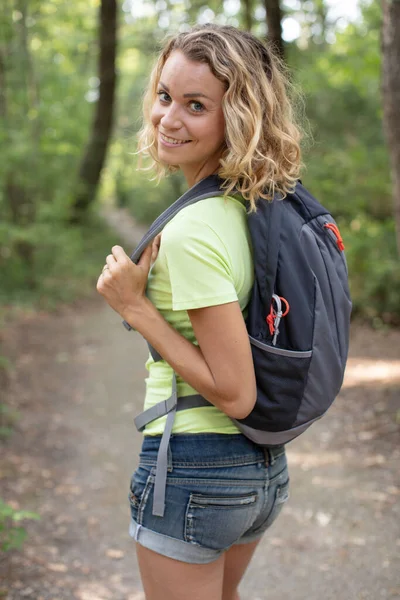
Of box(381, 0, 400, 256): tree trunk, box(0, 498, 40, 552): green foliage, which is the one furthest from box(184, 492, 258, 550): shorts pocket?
box(381, 0, 400, 256): tree trunk

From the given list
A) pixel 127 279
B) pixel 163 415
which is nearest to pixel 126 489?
pixel 163 415

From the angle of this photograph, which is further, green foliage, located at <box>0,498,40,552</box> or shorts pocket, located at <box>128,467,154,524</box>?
green foliage, located at <box>0,498,40,552</box>

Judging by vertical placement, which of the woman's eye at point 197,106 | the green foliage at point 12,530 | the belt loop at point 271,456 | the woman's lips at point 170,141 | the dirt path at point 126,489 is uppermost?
the woman's eye at point 197,106

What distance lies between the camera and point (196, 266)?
154 cm

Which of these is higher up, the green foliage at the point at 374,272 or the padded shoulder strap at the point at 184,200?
the padded shoulder strap at the point at 184,200

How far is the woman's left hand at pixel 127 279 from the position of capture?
66.4 inches

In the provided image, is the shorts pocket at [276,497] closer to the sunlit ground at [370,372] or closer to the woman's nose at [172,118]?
the woman's nose at [172,118]

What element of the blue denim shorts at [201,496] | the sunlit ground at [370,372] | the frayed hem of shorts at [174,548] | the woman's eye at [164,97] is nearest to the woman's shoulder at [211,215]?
the woman's eye at [164,97]

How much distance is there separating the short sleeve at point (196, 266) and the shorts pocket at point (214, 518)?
0.51 metres

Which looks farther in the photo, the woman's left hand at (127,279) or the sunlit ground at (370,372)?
the sunlit ground at (370,372)

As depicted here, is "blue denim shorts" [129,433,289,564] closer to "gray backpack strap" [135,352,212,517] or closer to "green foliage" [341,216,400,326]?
"gray backpack strap" [135,352,212,517]

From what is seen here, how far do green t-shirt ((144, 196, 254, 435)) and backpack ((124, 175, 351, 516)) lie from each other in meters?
0.03

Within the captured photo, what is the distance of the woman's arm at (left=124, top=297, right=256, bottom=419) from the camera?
156cm

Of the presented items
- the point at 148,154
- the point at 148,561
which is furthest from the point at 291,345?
the point at 148,154
